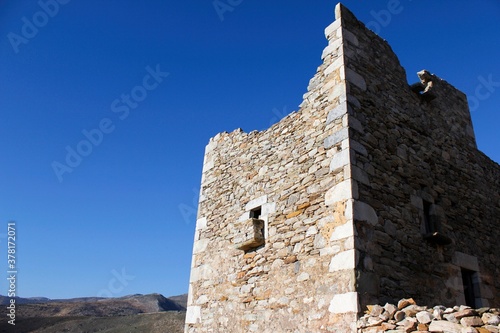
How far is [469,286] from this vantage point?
20.3 ft

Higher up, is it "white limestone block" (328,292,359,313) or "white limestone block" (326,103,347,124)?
"white limestone block" (326,103,347,124)

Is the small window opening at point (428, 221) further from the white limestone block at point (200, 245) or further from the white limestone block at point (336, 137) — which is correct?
the white limestone block at point (200, 245)

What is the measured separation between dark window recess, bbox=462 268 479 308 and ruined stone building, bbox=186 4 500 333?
0.02 meters

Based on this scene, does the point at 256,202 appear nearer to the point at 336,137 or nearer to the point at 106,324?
the point at 336,137

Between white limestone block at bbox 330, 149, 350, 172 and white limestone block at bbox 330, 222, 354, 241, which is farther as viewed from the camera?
white limestone block at bbox 330, 149, 350, 172

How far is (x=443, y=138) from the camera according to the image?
7.23m

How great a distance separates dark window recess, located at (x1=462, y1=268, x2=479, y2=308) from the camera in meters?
6.07

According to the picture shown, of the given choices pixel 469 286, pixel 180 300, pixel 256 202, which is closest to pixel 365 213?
pixel 256 202

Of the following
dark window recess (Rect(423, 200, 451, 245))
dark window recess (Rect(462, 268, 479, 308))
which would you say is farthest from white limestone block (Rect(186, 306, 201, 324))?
dark window recess (Rect(462, 268, 479, 308))

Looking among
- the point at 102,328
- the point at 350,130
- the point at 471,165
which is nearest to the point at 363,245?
the point at 350,130

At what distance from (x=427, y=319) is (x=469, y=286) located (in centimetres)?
289

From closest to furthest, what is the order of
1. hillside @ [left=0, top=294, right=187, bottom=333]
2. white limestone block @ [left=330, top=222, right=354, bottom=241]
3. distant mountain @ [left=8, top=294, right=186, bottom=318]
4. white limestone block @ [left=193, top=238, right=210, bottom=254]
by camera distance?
white limestone block @ [left=330, top=222, right=354, bottom=241] → white limestone block @ [left=193, top=238, right=210, bottom=254] → hillside @ [left=0, top=294, right=187, bottom=333] → distant mountain @ [left=8, top=294, right=186, bottom=318]

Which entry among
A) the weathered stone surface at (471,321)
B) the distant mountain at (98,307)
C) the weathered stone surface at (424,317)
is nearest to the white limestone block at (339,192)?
the weathered stone surface at (424,317)

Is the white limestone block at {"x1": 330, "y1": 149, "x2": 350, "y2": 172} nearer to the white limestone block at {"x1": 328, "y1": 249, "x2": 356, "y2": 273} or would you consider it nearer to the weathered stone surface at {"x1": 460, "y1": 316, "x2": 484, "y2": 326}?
the white limestone block at {"x1": 328, "y1": 249, "x2": 356, "y2": 273}
